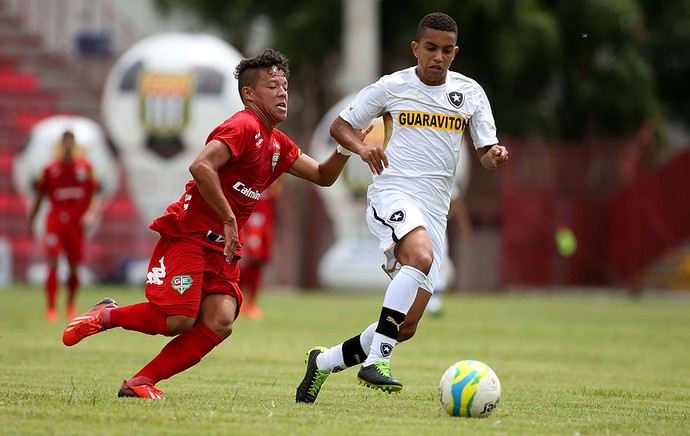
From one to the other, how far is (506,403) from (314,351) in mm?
1356

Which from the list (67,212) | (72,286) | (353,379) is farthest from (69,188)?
(353,379)

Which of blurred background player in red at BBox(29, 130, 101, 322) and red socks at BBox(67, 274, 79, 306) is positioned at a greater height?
blurred background player in red at BBox(29, 130, 101, 322)

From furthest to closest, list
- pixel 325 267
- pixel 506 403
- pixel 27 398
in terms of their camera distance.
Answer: pixel 325 267 → pixel 506 403 → pixel 27 398

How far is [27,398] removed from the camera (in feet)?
26.4

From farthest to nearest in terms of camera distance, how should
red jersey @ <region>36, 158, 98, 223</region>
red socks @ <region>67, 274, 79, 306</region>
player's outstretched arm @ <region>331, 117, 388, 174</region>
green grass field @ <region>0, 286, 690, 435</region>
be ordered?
red socks @ <region>67, 274, 79, 306</region> → red jersey @ <region>36, 158, 98, 223</region> → player's outstretched arm @ <region>331, 117, 388, 174</region> → green grass field @ <region>0, 286, 690, 435</region>

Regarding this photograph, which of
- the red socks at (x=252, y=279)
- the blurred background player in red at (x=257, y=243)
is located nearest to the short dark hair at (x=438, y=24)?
the blurred background player in red at (x=257, y=243)

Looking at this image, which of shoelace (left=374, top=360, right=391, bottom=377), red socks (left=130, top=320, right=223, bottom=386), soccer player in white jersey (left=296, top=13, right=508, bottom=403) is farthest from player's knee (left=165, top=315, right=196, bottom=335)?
shoelace (left=374, top=360, right=391, bottom=377)

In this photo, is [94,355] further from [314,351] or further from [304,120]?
[304,120]

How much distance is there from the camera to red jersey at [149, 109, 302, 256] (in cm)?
788

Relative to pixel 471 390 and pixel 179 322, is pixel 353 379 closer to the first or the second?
pixel 179 322

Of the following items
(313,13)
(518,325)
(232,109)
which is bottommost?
(518,325)

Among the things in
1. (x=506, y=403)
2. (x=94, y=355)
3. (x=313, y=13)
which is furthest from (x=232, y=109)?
(x=506, y=403)

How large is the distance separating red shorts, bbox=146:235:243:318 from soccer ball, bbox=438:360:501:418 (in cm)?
151

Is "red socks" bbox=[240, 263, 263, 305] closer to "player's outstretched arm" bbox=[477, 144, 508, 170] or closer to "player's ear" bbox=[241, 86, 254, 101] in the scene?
"player's outstretched arm" bbox=[477, 144, 508, 170]
